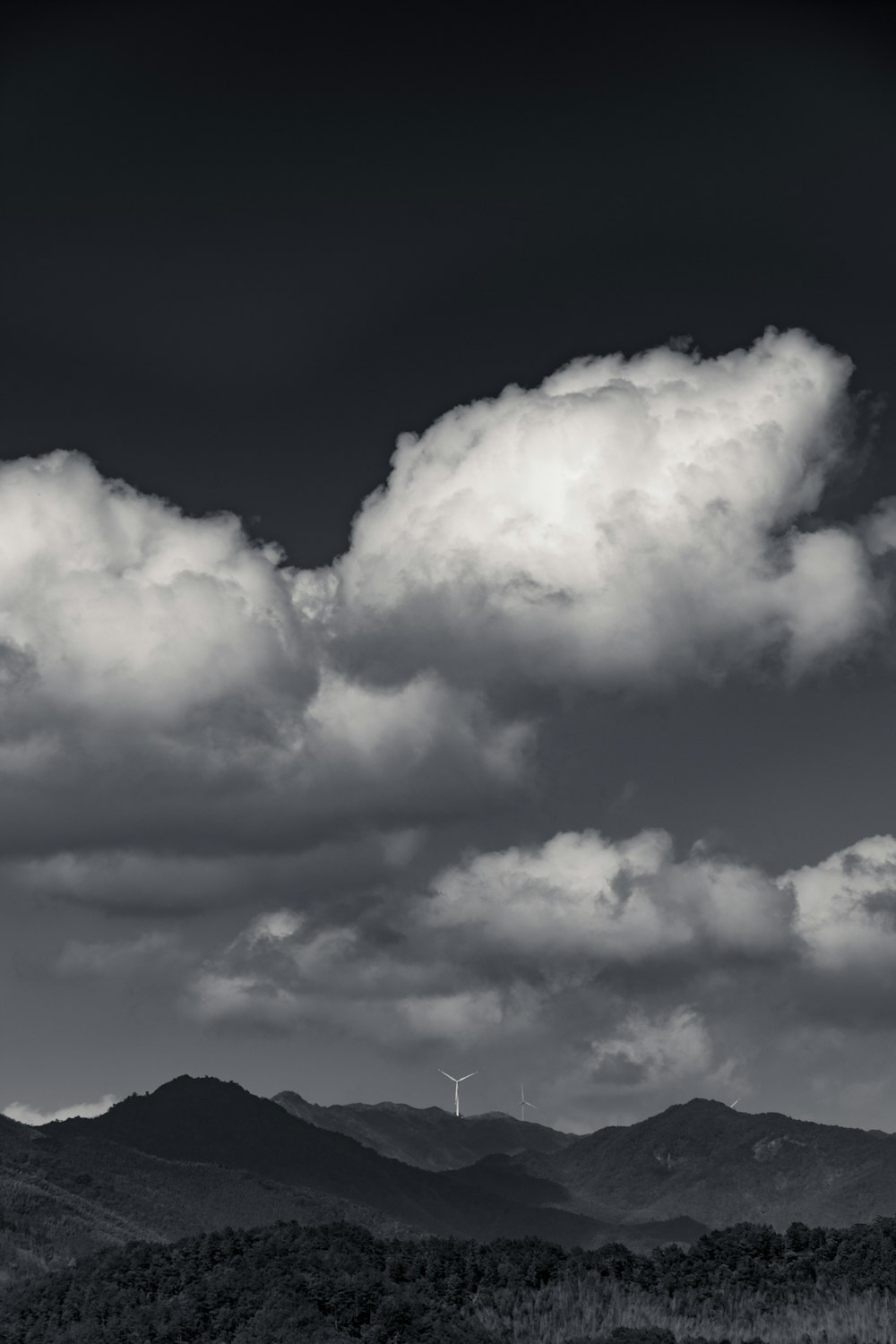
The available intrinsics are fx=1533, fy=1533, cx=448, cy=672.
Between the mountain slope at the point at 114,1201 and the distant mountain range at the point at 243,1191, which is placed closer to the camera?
the mountain slope at the point at 114,1201

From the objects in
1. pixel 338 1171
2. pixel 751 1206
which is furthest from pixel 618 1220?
pixel 338 1171

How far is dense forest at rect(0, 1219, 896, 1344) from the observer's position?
115 ft

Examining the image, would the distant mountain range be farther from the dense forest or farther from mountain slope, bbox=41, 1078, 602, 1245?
the dense forest

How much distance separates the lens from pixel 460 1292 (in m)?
39.4

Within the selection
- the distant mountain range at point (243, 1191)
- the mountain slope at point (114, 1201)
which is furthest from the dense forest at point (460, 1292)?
the mountain slope at point (114, 1201)

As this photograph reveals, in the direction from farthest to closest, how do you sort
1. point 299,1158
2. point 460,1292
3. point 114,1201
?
1. point 299,1158
2. point 114,1201
3. point 460,1292

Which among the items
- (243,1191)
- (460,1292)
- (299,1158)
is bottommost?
(460,1292)

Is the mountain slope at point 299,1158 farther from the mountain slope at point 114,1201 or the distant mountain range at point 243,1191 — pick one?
the mountain slope at point 114,1201

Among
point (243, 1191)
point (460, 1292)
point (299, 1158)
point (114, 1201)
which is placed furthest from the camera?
point (299, 1158)

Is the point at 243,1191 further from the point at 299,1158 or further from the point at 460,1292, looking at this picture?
the point at 460,1292

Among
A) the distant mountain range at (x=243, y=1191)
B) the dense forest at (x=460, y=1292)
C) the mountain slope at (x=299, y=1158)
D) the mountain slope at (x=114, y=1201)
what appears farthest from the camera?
the mountain slope at (x=299, y=1158)

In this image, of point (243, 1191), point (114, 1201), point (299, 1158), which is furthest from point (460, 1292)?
point (299, 1158)

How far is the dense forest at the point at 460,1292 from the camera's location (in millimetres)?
34906

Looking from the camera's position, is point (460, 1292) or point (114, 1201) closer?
point (460, 1292)
